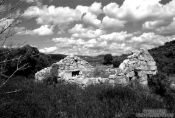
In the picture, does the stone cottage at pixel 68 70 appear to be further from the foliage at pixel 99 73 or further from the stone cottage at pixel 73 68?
the foliage at pixel 99 73

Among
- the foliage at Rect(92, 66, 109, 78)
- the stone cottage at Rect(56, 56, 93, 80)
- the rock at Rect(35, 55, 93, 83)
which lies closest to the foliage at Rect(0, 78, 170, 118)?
the rock at Rect(35, 55, 93, 83)

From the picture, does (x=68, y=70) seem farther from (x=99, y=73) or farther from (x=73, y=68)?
(x=99, y=73)

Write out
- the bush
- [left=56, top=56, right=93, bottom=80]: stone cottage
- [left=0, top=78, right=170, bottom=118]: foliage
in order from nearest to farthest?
[left=0, top=78, right=170, bottom=118]: foliage
the bush
[left=56, top=56, right=93, bottom=80]: stone cottage

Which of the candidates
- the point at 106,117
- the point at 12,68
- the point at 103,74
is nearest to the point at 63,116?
the point at 106,117

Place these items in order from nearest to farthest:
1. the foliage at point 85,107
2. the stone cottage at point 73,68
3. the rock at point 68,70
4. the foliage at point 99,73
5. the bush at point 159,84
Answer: the foliage at point 85,107
the bush at point 159,84
the rock at point 68,70
the stone cottage at point 73,68
the foliage at point 99,73

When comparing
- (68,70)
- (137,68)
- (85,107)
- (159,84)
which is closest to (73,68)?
(68,70)

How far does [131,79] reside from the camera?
9461mm

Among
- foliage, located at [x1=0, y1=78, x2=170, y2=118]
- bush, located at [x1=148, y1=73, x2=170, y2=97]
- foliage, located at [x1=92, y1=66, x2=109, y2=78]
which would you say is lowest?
foliage, located at [x1=0, y1=78, x2=170, y2=118]

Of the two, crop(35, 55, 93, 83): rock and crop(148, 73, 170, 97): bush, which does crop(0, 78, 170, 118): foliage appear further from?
crop(35, 55, 93, 83): rock

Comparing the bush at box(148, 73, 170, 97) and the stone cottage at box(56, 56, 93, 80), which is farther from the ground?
the stone cottage at box(56, 56, 93, 80)

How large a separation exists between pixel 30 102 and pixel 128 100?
10.2 ft

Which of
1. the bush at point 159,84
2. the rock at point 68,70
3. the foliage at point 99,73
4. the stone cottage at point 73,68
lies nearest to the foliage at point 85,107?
the bush at point 159,84

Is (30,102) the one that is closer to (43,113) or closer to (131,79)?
(43,113)

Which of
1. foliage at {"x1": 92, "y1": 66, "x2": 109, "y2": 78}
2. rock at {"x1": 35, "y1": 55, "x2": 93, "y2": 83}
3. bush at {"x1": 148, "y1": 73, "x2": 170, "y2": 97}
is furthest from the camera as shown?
foliage at {"x1": 92, "y1": 66, "x2": 109, "y2": 78}
